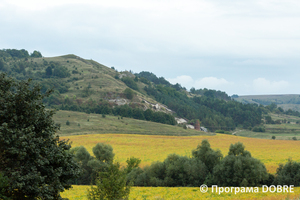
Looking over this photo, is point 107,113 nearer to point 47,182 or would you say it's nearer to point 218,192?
point 218,192

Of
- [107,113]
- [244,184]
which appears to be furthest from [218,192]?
[107,113]

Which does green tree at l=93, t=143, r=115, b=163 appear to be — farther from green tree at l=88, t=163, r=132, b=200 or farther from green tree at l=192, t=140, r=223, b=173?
green tree at l=88, t=163, r=132, b=200

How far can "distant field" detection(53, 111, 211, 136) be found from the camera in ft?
419

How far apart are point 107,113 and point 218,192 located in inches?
6040

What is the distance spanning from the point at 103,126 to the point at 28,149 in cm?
12540

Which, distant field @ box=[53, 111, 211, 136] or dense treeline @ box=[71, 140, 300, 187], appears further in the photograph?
distant field @ box=[53, 111, 211, 136]

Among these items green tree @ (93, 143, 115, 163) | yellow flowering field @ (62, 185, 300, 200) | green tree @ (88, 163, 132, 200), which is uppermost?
green tree @ (88, 163, 132, 200)

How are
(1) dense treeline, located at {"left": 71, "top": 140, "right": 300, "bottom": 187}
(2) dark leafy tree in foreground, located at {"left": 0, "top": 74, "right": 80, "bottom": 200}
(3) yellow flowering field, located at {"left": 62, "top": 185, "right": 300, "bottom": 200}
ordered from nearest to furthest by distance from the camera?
(2) dark leafy tree in foreground, located at {"left": 0, "top": 74, "right": 80, "bottom": 200} < (3) yellow flowering field, located at {"left": 62, "top": 185, "right": 300, "bottom": 200} < (1) dense treeline, located at {"left": 71, "top": 140, "right": 300, "bottom": 187}

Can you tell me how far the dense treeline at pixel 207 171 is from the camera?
4425 centimetres

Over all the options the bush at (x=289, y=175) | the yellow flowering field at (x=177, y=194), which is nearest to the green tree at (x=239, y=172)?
the bush at (x=289, y=175)

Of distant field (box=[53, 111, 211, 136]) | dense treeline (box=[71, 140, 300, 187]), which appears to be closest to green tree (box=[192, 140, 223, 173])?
dense treeline (box=[71, 140, 300, 187])

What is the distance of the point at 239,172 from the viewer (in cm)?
4416

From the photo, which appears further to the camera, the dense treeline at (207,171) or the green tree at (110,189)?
the dense treeline at (207,171)

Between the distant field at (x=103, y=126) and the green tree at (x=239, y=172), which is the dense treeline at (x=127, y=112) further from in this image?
the green tree at (x=239, y=172)
